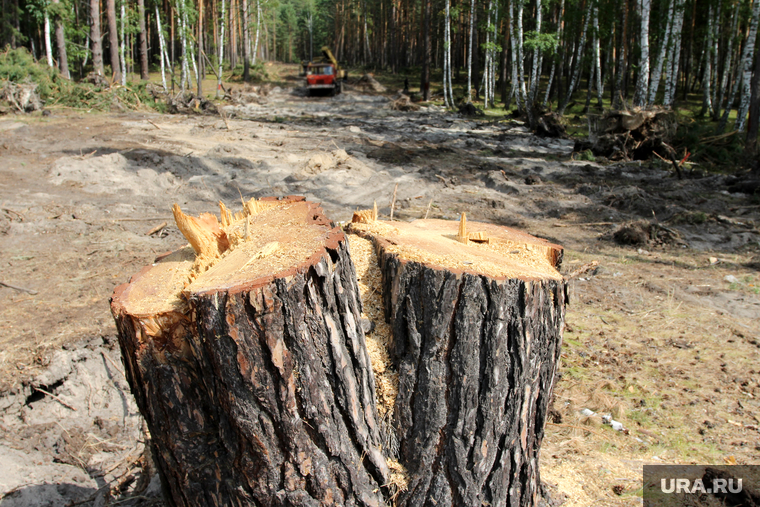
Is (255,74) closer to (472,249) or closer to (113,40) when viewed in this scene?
(113,40)

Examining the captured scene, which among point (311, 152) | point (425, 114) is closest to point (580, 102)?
point (425, 114)

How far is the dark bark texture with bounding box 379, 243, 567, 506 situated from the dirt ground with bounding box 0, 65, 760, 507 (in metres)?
0.82

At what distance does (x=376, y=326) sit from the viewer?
2.60 metres

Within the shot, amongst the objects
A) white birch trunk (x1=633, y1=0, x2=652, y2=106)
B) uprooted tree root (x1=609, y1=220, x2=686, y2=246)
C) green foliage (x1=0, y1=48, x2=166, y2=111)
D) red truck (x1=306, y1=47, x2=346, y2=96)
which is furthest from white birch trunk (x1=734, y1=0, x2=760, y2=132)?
red truck (x1=306, y1=47, x2=346, y2=96)

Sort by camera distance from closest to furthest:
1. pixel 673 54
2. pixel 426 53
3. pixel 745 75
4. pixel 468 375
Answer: pixel 468 375, pixel 745 75, pixel 673 54, pixel 426 53

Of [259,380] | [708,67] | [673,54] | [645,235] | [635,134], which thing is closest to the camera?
[259,380]

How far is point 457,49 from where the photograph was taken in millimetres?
36312

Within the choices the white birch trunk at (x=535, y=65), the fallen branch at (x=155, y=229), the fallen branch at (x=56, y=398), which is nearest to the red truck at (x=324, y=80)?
the white birch trunk at (x=535, y=65)

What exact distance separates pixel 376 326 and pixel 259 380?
85 cm

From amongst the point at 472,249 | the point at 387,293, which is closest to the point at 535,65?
the point at 472,249

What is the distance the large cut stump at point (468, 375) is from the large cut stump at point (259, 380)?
0.22 metres

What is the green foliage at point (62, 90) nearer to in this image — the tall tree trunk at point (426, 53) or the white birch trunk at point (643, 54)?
the tall tree trunk at point (426, 53)

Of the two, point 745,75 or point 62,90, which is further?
point 62,90

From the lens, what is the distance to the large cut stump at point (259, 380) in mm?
1882
